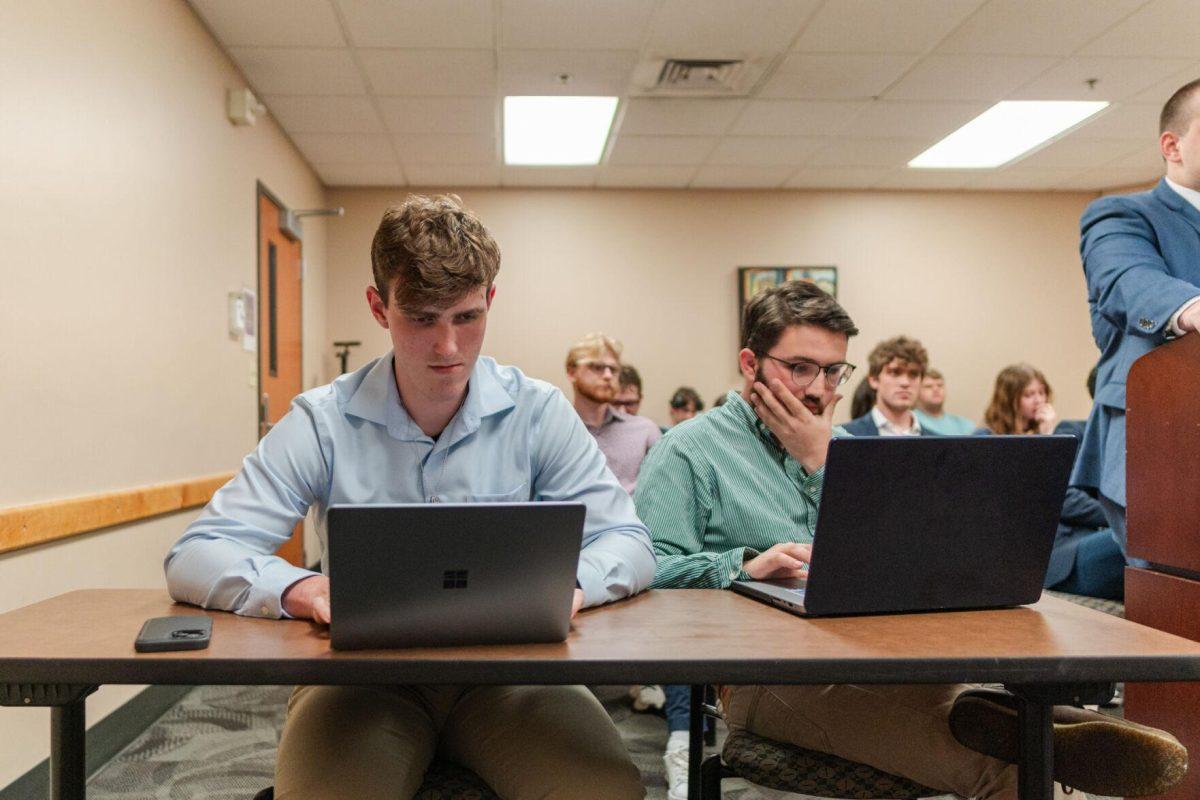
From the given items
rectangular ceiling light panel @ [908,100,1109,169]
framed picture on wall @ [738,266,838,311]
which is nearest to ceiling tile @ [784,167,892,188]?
rectangular ceiling light panel @ [908,100,1109,169]

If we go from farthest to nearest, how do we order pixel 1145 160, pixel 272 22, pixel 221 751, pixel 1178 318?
pixel 1145 160, pixel 272 22, pixel 221 751, pixel 1178 318

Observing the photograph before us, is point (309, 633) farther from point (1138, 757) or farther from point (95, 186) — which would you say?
point (95, 186)

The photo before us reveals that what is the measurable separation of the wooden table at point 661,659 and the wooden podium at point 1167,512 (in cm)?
58

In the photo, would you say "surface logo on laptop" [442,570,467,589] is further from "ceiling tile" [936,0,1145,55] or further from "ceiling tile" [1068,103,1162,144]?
"ceiling tile" [1068,103,1162,144]

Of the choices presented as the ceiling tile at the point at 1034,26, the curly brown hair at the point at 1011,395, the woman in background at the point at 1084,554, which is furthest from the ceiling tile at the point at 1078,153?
the woman in background at the point at 1084,554

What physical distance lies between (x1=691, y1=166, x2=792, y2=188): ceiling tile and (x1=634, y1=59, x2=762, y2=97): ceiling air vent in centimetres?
148

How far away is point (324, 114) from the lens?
4902 millimetres

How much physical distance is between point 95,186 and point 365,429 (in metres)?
1.79

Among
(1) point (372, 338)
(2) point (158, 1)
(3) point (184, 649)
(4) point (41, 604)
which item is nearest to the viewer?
(3) point (184, 649)

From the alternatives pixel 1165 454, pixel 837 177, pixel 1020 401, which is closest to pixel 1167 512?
pixel 1165 454

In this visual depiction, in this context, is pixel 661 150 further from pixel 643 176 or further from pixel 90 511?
pixel 90 511

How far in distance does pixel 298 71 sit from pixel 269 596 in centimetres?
368

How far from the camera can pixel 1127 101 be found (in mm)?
4891

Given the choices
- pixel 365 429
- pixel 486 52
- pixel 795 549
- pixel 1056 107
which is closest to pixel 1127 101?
pixel 1056 107
